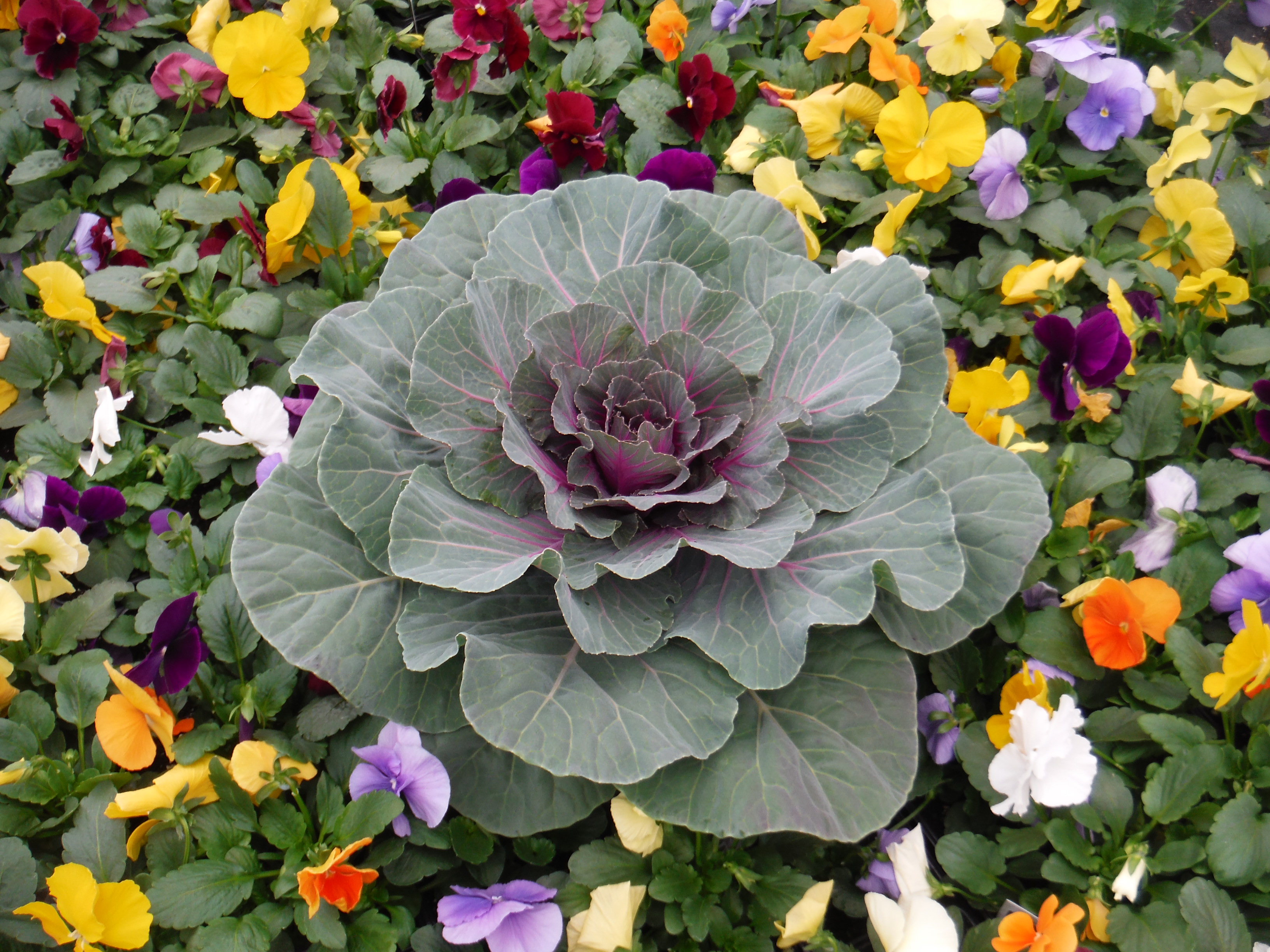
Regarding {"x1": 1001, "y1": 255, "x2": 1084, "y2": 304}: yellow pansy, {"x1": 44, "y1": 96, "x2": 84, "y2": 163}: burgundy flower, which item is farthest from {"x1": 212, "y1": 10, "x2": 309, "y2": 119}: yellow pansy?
{"x1": 1001, "y1": 255, "x2": 1084, "y2": 304}: yellow pansy

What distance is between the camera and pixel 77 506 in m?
1.77

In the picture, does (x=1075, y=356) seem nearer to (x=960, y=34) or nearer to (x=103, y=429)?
(x=960, y=34)

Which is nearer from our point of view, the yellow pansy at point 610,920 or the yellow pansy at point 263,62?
the yellow pansy at point 610,920

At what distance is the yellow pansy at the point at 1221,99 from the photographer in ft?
6.88

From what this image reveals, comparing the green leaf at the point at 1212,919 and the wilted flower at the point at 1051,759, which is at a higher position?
the wilted flower at the point at 1051,759

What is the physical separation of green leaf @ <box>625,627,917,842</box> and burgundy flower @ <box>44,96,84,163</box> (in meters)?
2.04

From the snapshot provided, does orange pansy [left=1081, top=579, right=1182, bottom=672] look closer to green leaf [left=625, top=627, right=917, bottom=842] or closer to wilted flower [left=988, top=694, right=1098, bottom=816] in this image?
wilted flower [left=988, top=694, right=1098, bottom=816]

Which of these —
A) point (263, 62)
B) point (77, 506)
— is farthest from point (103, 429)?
point (263, 62)

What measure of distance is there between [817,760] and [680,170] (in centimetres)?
129

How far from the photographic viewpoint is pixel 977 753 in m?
1.47

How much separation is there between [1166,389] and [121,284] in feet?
7.14

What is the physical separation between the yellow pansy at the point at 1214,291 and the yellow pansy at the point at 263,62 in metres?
2.00

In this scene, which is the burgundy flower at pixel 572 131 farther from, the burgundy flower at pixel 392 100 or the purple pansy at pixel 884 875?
the purple pansy at pixel 884 875

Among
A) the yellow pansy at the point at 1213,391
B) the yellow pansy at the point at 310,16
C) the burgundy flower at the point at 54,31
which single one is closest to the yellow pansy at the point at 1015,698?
the yellow pansy at the point at 1213,391
